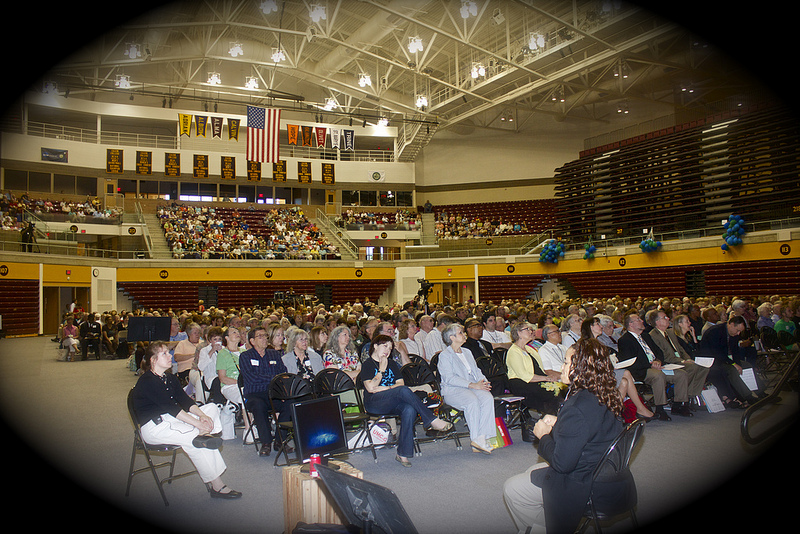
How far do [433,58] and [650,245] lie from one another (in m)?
12.6

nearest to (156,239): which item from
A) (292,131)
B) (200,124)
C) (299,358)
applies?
(200,124)

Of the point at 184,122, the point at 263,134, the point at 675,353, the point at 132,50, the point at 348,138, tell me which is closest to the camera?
the point at 675,353

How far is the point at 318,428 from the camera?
4.35m

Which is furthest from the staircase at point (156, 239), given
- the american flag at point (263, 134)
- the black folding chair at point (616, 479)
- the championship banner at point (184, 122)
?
the black folding chair at point (616, 479)

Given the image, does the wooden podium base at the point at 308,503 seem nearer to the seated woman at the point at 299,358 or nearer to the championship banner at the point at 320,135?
the seated woman at the point at 299,358

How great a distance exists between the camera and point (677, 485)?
4.09 metres

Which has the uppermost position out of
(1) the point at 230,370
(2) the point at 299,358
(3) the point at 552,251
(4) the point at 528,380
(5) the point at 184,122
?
(5) the point at 184,122

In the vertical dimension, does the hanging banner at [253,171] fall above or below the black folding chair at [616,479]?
above

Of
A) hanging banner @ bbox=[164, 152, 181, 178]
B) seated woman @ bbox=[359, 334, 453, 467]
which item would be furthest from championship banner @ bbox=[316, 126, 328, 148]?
seated woman @ bbox=[359, 334, 453, 467]

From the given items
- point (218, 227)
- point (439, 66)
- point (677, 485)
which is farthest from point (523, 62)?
point (677, 485)

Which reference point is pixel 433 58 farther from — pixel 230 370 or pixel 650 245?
pixel 230 370

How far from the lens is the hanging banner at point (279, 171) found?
1166 inches

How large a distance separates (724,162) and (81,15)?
21.3 metres

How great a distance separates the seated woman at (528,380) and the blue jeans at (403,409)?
1.05 metres
